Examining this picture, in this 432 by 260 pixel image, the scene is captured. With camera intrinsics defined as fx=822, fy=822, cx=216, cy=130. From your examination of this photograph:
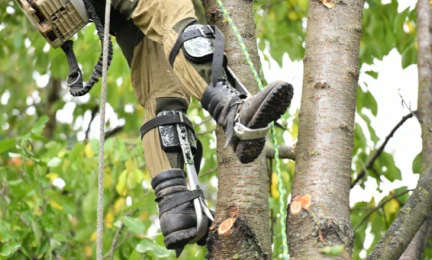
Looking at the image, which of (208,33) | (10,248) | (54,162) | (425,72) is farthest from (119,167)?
(208,33)

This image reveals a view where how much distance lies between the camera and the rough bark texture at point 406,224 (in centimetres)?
265

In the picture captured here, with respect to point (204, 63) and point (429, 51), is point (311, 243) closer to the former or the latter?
point (204, 63)

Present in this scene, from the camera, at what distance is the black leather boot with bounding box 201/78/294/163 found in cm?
227

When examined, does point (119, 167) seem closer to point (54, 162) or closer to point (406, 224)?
point (54, 162)

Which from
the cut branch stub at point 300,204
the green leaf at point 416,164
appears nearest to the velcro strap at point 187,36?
the cut branch stub at point 300,204

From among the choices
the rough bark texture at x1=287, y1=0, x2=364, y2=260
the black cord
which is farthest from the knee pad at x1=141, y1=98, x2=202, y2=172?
the rough bark texture at x1=287, y1=0, x2=364, y2=260

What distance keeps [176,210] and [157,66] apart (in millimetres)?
536

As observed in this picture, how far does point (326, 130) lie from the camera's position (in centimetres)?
261

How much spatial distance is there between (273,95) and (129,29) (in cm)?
89

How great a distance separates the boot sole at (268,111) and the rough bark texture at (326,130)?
0.26 metres

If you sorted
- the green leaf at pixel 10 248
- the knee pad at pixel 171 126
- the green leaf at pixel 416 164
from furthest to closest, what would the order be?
the green leaf at pixel 416 164 < the green leaf at pixel 10 248 < the knee pad at pixel 171 126

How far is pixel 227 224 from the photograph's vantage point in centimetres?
252

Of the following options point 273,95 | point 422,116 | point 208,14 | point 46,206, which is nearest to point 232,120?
point 273,95

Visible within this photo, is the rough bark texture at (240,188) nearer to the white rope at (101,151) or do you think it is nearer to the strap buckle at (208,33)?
the strap buckle at (208,33)
